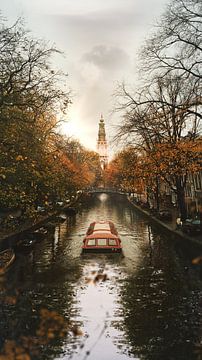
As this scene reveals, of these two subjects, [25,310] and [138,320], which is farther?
[25,310]

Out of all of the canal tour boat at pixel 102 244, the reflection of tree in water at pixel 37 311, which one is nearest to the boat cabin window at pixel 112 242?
the canal tour boat at pixel 102 244

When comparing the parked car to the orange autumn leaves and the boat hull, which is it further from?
the boat hull

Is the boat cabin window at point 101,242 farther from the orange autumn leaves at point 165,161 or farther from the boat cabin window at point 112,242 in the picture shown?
the orange autumn leaves at point 165,161

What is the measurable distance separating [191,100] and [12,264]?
15610 millimetres

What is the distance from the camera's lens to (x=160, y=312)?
1360 cm

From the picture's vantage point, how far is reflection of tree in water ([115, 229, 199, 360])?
1022 cm

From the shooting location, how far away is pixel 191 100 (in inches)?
699

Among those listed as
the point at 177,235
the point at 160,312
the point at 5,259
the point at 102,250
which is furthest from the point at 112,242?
the point at 160,312

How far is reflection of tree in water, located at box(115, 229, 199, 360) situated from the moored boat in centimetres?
766

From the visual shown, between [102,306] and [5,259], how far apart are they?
35.9 feet

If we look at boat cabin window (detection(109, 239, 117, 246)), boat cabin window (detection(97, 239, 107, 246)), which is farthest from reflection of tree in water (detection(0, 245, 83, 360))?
boat cabin window (detection(109, 239, 117, 246))

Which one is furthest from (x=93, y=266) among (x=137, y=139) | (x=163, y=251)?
(x=137, y=139)

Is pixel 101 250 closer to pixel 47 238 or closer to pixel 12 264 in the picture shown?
pixel 12 264

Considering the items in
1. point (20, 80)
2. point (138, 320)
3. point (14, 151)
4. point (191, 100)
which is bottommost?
point (138, 320)
